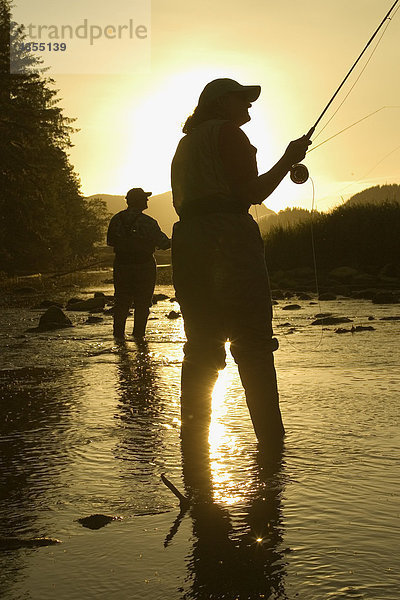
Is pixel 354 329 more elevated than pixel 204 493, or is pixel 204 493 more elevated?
pixel 354 329

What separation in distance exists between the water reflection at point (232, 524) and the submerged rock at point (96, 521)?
0.34m

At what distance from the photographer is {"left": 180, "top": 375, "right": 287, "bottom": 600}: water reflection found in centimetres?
312

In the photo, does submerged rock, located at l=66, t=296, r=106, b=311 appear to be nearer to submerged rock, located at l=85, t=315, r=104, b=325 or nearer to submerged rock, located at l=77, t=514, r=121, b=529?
submerged rock, located at l=85, t=315, r=104, b=325

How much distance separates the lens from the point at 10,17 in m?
46.1

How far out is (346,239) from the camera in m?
33.3

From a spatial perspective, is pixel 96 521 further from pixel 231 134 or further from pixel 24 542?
pixel 231 134

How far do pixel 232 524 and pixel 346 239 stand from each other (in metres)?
30.1

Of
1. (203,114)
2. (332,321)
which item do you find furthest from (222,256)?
(332,321)

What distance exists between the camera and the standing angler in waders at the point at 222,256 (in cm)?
480

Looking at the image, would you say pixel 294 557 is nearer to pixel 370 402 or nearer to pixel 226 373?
pixel 370 402

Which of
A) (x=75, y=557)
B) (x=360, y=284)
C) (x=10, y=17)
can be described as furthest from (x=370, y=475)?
(x=10, y=17)

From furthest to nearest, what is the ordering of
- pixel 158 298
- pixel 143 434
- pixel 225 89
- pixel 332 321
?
pixel 158 298, pixel 332 321, pixel 143 434, pixel 225 89

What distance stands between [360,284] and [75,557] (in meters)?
25.0

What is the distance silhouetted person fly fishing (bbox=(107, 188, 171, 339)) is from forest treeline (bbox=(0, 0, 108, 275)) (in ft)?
74.7
